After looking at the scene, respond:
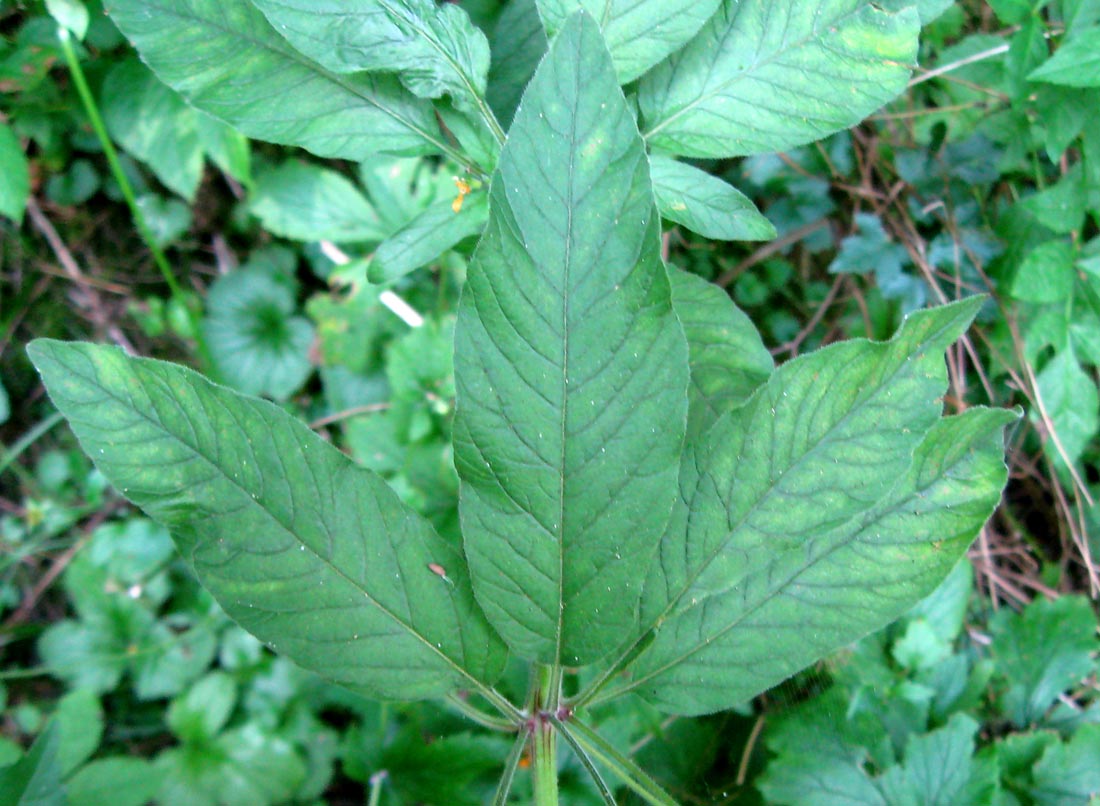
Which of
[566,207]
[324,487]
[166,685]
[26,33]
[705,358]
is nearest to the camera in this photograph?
[566,207]

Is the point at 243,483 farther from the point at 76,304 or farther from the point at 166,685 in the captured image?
the point at 76,304

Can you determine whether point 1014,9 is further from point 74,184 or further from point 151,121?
point 74,184

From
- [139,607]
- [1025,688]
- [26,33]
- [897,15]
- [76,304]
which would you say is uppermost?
[897,15]

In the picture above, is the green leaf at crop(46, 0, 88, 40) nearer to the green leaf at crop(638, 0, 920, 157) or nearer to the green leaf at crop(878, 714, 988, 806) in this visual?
the green leaf at crop(638, 0, 920, 157)

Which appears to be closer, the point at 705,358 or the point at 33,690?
the point at 705,358

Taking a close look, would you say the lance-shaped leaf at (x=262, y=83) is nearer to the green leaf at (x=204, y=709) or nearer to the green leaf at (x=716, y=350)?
the green leaf at (x=716, y=350)

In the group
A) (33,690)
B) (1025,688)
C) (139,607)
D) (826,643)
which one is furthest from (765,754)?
(33,690)

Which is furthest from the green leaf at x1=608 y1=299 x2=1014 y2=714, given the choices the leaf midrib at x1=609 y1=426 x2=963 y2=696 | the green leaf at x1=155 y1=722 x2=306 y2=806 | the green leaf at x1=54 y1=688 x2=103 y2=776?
the green leaf at x1=54 y1=688 x2=103 y2=776
